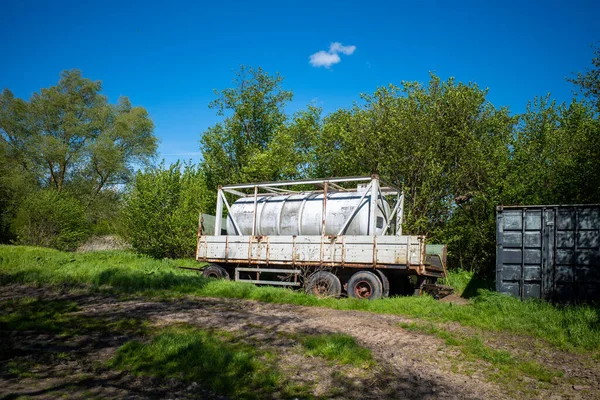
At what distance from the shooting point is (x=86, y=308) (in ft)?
34.2

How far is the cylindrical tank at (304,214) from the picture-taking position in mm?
15170

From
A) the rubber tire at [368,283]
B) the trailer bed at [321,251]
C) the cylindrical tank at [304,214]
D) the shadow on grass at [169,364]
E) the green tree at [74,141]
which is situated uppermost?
the green tree at [74,141]

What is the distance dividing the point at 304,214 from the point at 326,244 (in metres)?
2.09

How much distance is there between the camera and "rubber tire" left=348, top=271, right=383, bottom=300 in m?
13.2

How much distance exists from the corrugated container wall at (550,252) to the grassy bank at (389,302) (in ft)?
2.24

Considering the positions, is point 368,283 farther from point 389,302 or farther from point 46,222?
point 46,222

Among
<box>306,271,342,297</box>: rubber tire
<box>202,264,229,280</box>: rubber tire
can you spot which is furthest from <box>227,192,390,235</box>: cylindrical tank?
<box>306,271,342,297</box>: rubber tire

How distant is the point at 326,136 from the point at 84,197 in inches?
950

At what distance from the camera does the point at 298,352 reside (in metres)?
7.11

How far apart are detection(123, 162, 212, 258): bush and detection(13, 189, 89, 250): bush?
5178 mm

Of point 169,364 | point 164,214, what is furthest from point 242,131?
point 169,364

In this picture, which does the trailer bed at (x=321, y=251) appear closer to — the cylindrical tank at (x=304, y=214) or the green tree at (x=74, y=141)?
the cylindrical tank at (x=304, y=214)

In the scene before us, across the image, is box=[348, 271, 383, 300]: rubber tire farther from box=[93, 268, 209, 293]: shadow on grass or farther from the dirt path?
box=[93, 268, 209, 293]: shadow on grass

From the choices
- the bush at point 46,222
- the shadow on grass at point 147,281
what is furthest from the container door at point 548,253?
the bush at point 46,222
